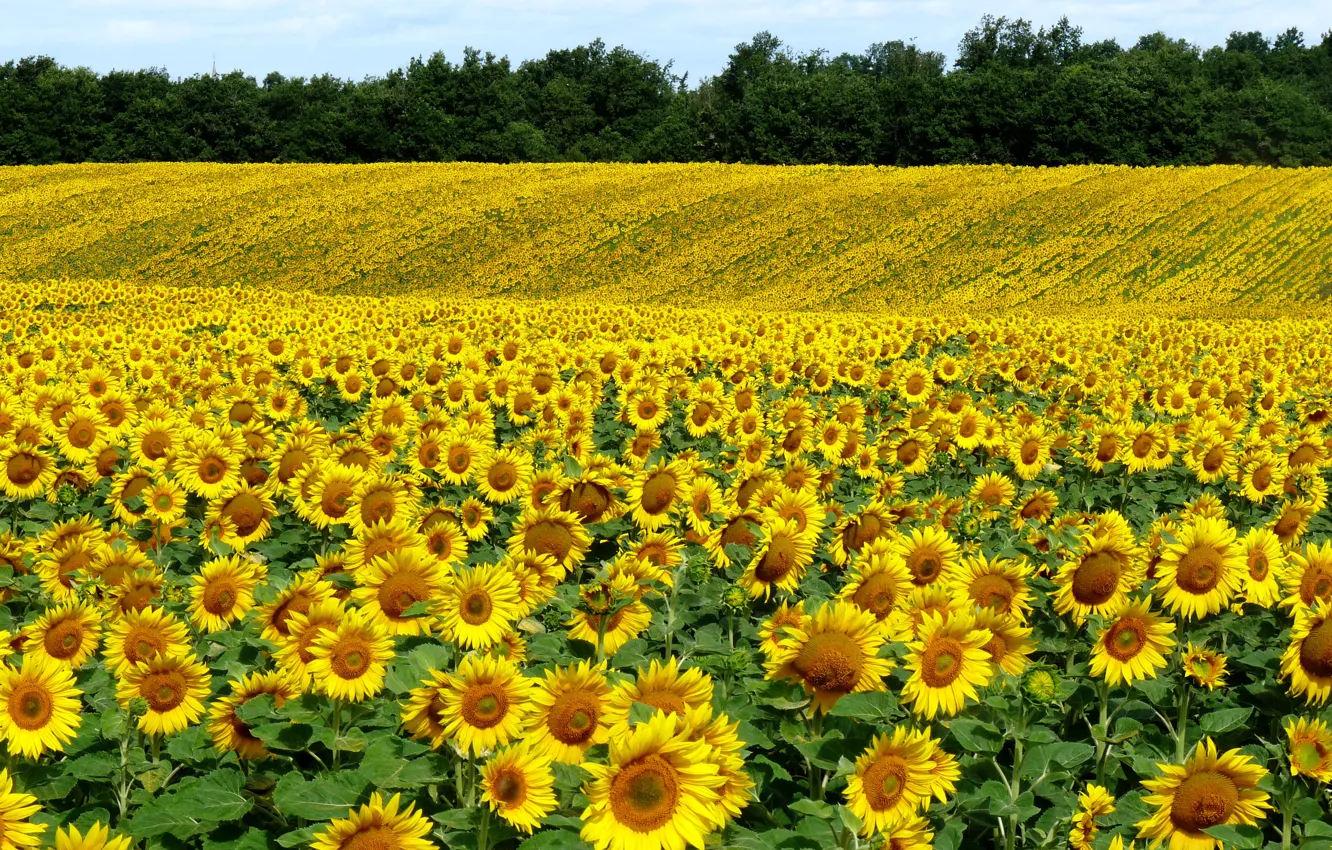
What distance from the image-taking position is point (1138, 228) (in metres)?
45.3

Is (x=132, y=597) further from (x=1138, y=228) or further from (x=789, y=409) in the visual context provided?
(x=1138, y=228)

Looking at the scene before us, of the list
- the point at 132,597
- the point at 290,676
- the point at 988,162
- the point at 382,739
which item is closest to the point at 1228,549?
the point at 382,739

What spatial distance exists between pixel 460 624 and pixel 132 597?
1.42 metres

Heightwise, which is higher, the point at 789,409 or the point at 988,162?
the point at 988,162

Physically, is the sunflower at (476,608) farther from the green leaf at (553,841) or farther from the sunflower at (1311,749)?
the sunflower at (1311,749)

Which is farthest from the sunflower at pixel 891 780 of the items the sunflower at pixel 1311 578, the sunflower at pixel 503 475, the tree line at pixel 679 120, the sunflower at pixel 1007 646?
the tree line at pixel 679 120

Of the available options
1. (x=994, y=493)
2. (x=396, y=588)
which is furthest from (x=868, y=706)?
(x=994, y=493)

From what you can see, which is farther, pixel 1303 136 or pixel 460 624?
pixel 1303 136

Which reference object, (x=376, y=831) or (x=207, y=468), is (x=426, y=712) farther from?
(x=207, y=468)

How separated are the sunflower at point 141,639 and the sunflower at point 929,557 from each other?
2.49m

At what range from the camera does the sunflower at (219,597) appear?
407cm

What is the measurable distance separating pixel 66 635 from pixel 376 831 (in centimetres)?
161

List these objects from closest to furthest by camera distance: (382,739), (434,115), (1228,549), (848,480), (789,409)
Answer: (382,739), (1228,549), (848,480), (789,409), (434,115)

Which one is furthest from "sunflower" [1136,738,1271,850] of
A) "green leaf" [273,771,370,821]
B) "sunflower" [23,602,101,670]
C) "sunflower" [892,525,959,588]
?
"sunflower" [23,602,101,670]
